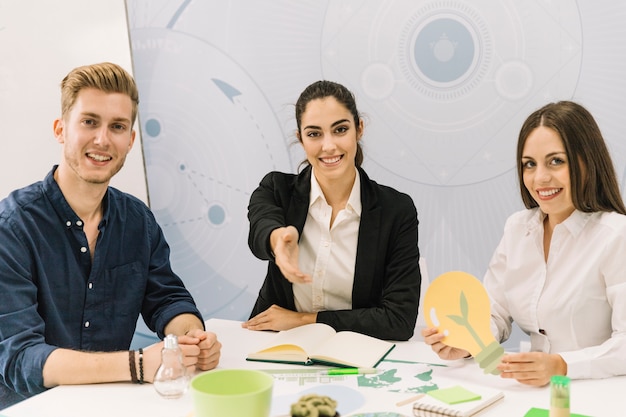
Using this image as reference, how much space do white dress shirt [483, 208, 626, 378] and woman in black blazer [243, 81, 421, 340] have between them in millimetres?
301

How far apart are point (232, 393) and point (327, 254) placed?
0.96 m

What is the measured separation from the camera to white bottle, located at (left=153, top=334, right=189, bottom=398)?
1277 millimetres

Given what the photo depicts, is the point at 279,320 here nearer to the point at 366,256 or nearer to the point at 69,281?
the point at 366,256

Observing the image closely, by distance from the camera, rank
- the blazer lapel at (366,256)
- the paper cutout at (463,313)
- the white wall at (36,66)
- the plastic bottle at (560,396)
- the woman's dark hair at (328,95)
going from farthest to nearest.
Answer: the white wall at (36,66)
the woman's dark hair at (328,95)
the blazer lapel at (366,256)
the paper cutout at (463,313)
the plastic bottle at (560,396)

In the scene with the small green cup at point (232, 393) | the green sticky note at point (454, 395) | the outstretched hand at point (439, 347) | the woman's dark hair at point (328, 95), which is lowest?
the green sticky note at point (454, 395)

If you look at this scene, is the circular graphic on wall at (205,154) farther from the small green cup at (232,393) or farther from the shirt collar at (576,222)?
the small green cup at (232,393)

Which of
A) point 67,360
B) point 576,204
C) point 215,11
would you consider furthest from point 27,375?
point 215,11

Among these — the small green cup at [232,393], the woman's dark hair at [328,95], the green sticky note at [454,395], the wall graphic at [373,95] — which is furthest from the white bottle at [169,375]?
the wall graphic at [373,95]

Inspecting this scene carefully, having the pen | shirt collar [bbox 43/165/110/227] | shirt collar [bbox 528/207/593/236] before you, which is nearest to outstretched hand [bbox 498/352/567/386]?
the pen

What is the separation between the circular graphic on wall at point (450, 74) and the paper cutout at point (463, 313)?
1416 mm

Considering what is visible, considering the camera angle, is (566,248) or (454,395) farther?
(566,248)

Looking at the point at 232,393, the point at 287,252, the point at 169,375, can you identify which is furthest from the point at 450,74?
the point at 232,393

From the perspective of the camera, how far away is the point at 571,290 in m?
1.55

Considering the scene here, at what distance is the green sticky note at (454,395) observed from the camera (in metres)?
1.22
